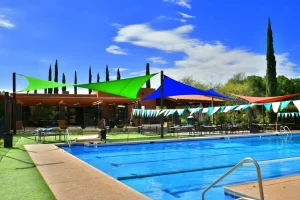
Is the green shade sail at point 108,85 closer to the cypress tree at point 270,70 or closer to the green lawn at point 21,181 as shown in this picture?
the green lawn at point 21,181

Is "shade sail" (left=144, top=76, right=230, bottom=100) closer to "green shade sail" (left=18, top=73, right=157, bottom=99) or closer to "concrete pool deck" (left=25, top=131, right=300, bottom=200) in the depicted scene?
"green shade sail" (left=18, top=73, right=157, bottom=99)

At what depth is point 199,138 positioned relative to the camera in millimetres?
15586

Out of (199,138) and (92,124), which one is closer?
(199,138)

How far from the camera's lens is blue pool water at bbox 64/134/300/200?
6.66 meters

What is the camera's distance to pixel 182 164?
9.57 m

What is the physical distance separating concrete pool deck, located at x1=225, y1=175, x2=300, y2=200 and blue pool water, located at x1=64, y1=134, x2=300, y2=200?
353 mm

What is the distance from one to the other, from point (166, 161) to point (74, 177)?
471 centimetres

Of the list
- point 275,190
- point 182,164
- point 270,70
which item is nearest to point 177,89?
point 182,164

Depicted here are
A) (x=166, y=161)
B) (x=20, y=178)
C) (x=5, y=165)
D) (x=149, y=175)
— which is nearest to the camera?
(x=20, y=178)

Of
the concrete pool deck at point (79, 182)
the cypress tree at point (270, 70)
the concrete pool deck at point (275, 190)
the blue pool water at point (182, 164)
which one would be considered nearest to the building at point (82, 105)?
the cypress tree at point (270, 70)

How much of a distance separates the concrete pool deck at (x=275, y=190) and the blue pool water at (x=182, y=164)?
353mm

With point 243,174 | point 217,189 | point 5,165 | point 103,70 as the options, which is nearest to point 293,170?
point 243,174

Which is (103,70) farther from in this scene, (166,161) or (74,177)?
(74,177)

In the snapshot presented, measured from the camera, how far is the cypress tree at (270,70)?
2732 centimetres
